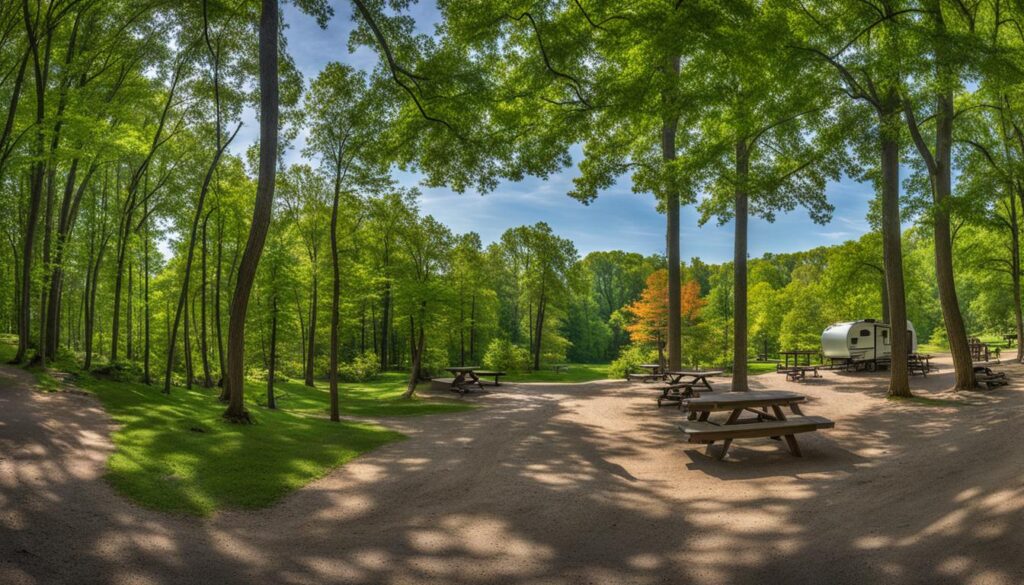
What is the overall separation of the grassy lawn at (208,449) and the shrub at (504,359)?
715 inches

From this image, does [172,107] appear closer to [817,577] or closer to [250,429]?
[250,429]

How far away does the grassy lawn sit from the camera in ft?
21.1

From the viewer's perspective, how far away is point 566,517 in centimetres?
569

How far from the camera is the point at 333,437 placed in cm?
1100

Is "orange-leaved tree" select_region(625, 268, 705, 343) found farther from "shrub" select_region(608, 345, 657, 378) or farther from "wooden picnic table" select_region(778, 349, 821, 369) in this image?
"wooden picnic table" select_region(778, 349, 821, 369)

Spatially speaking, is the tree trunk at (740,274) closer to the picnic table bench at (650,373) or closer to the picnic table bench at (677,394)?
the picnic table bench at (677,394)

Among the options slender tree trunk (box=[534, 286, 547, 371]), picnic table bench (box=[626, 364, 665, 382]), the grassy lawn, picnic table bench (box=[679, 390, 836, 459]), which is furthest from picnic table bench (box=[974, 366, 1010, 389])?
slender tree trunk (box=[534, 286, 547, 371])

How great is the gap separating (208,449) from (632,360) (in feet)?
70.8

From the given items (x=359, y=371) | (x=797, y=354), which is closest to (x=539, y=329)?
(x=359, y=371)

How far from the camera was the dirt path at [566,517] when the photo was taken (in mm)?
4129

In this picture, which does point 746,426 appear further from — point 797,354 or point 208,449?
point 797,354

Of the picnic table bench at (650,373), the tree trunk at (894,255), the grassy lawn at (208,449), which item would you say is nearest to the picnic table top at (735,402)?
the grassy lawn at (208,449)

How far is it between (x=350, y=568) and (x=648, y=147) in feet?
59.5

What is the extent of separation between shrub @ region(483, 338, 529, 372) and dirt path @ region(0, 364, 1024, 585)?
75.6 ft
